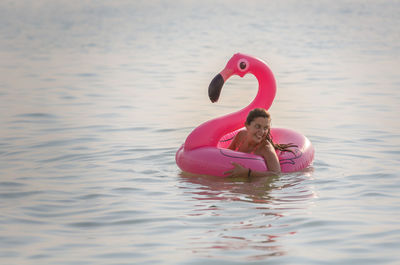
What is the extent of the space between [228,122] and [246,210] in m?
1.51

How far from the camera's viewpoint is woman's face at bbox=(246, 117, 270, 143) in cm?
662

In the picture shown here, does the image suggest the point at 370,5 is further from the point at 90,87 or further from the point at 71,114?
the point at 71,114

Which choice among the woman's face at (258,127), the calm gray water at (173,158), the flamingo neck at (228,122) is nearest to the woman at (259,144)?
the woman's face at (258,127)

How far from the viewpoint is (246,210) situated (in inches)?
225

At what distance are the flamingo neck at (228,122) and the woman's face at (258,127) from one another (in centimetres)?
40

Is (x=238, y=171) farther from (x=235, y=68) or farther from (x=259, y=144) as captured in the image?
(x=235, y=68)

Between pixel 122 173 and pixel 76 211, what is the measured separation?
1.34 metres

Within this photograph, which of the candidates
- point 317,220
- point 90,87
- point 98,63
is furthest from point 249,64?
point 98,63

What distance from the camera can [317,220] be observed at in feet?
17.7

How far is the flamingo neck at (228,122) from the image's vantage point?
22.9 ft

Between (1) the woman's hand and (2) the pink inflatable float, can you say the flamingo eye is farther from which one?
(1) the woman's hand

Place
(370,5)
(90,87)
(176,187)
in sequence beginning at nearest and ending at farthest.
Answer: (176,187), (90,87), (370,5)

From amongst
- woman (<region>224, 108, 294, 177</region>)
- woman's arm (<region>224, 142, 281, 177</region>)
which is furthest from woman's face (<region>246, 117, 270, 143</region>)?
woman's arm (<region>224, 142, 281, 177</region>)

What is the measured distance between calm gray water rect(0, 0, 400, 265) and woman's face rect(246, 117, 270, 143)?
17.7 inches
